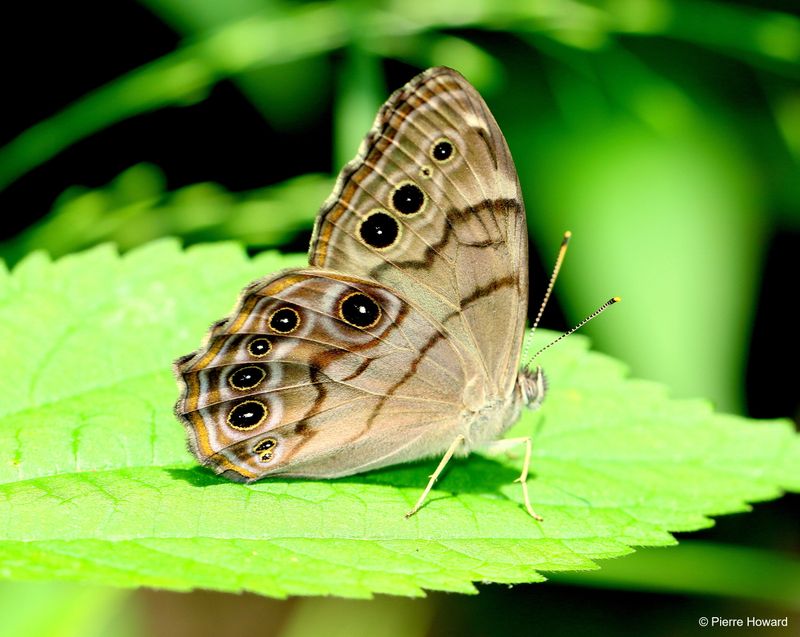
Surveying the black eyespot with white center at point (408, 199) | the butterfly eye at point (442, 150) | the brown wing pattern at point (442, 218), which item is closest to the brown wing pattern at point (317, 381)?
the brown wing pattern at point (442, 218)

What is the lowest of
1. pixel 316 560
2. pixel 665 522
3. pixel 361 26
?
pixel 316 560

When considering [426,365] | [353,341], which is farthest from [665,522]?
[353,341]

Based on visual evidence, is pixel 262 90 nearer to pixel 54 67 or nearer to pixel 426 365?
pixel 54 67

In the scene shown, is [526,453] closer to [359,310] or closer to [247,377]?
[359,310]

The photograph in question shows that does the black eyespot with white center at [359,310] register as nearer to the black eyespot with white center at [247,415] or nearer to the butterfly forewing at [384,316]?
the butterfly forewing at [384,316]

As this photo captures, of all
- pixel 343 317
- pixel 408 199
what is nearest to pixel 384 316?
pixel 343 317

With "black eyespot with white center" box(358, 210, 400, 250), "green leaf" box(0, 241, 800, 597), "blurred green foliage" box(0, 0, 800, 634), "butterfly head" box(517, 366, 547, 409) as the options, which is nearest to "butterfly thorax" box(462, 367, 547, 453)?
"butterfly head" box(517, 366, 547, 409)
